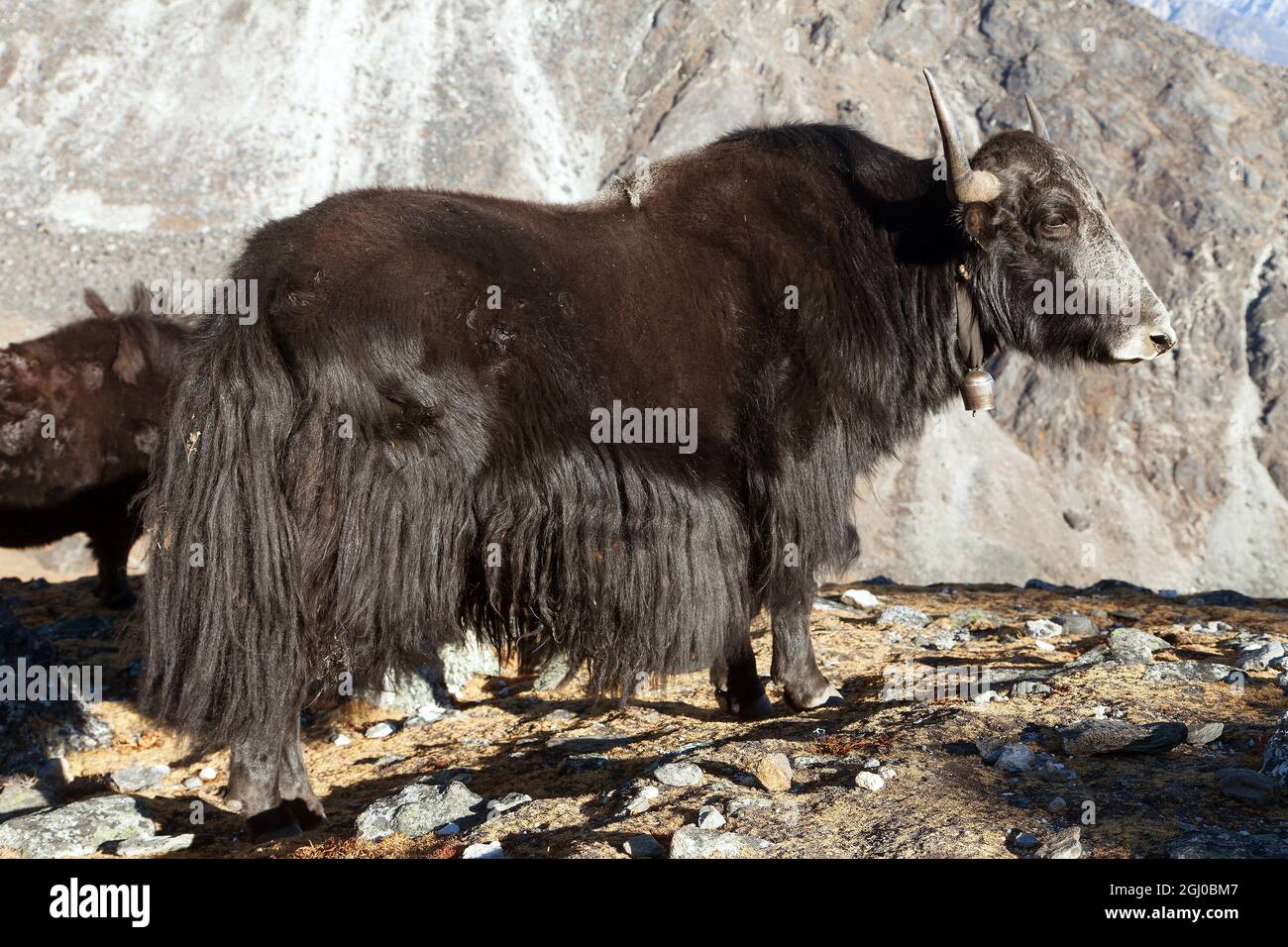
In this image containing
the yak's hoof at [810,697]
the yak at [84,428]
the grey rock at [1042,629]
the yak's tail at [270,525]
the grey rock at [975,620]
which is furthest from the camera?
the yak at [84,428]

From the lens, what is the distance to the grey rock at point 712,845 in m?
2.59

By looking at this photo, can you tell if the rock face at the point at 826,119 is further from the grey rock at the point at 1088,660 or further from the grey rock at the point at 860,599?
the grey rock at the point at 1088,660

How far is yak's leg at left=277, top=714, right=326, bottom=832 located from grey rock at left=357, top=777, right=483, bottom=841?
0.20 meters

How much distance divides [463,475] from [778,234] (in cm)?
149

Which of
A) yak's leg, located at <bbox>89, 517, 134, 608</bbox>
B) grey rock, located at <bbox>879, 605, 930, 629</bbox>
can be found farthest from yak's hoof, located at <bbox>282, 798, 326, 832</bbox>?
yak's leg, located at <bbox>89, 517, 134, 608</bbox>

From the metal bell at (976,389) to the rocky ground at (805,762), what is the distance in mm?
1051

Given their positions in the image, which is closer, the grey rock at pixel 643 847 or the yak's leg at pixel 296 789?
the grey rock at pixel 643 847

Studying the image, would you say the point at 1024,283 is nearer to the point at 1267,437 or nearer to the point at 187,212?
the point at 187,212

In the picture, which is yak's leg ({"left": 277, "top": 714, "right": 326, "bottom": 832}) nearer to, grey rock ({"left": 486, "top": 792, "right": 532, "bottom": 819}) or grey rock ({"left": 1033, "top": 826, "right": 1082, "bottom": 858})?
grey rock ({"left": 486, "top": 792, "right": 532, "bottom": 819})

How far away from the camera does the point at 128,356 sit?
6684 millimetres

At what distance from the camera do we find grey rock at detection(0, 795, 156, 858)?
324 centimetres

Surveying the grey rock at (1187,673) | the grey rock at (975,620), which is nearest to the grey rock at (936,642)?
the grey rock at (975,620)

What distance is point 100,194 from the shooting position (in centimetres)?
2105

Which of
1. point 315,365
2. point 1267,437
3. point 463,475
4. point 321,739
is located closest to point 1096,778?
point 463,475
